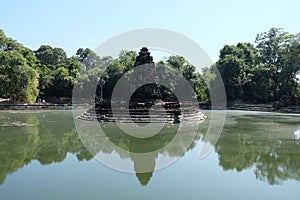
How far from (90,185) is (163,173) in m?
1.86

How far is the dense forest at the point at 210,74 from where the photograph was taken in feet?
96.8

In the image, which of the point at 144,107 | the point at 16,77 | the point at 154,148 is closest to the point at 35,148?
the point at 154,148

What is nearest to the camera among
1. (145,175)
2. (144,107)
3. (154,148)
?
(145,175)

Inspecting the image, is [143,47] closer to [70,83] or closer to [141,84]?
[141,84]

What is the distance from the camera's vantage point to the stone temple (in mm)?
17422

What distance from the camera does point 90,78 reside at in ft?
132

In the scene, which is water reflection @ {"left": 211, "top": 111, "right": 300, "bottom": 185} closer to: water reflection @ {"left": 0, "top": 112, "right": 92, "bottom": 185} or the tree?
water reflection @ {"left": 0, "top": 112, "right": 92, "bottom": 185}

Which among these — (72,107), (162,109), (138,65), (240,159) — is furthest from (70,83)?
(240,159)

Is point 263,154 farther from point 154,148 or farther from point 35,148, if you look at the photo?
point 35,148

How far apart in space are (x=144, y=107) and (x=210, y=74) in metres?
26.6

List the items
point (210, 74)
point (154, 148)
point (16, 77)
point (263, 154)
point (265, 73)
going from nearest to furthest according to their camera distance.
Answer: point (263, 154)
point (154, 148)
point (16, 77)
point (265, 73)
point (210, 74)

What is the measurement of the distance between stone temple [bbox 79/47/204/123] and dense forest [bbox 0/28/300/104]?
14541mm

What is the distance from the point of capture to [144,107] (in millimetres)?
18031

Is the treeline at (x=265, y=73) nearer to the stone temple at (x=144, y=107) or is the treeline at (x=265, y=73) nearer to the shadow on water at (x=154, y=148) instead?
the stone temple at (x=144, y=107)
